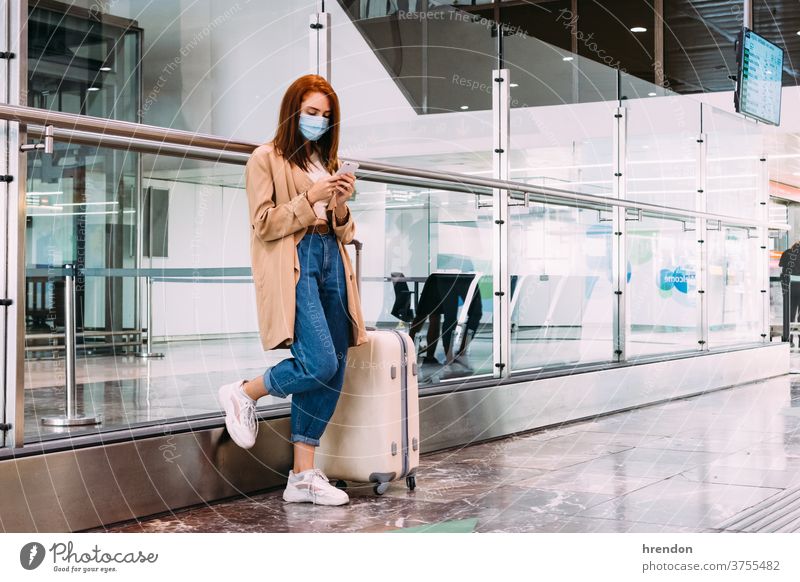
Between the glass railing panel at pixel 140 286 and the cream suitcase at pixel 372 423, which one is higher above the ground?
the glass railing panel at pixel 140 286

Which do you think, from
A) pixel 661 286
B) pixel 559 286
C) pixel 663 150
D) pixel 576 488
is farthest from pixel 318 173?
pixel 663 150

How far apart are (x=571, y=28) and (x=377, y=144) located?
12.5ft

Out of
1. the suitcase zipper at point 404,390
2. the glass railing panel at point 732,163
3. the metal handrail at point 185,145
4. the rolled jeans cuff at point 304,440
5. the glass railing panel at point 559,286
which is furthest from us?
the glass railing panel at point 732,163

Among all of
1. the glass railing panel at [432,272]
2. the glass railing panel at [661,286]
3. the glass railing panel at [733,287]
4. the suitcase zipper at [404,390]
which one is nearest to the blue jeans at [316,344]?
the suitcase zipper at [404,390]

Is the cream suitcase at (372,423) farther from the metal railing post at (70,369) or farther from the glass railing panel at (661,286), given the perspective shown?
the glass railing panel at (661,286)

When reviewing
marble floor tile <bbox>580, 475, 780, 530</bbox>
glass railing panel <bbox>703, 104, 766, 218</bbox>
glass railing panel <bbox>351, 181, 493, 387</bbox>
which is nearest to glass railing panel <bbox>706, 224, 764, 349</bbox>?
glass railing panel <bbox>703, 104, 766, 218</bbox>

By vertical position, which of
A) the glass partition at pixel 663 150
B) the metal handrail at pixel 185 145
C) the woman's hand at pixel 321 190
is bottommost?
the woman's hand at pixel 321 190

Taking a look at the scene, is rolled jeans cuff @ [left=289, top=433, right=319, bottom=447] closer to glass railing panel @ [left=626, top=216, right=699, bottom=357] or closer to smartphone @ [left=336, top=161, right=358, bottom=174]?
smartphone @ [left=336, top=161, right=358, bottom=174]

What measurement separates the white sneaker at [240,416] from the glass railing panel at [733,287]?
5236 mm

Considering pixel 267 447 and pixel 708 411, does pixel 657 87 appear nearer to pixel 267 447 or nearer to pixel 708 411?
pixel 708 411

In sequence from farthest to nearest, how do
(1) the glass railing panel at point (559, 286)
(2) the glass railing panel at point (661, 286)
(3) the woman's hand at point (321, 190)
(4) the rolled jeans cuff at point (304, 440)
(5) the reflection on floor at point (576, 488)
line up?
1. (2) the glass railing panel at point (661, 286)
2. (1) the glass railing panel at point (559, 286)
3. (4) the rolled jeans cuff at point (304, 440)
4. (3) the woman's hand at point (321, 190)
5. (5) the reflection on floor at point (576, 488)

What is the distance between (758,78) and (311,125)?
5.21 metres

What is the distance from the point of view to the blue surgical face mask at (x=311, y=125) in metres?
3.19

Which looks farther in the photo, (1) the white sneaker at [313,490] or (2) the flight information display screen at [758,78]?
(2) the flight information display screen at [758,78]
